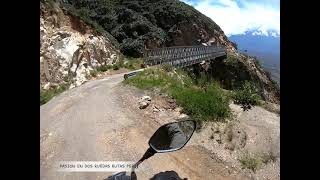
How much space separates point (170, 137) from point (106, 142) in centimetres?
220

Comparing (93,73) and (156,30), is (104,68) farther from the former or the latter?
(156,30)

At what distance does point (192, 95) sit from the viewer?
10688 millimetres

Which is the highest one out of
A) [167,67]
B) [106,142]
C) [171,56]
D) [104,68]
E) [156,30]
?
[156,30]

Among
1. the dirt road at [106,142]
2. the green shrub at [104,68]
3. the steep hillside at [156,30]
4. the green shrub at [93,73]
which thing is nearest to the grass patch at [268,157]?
the dirt road at [106,142]

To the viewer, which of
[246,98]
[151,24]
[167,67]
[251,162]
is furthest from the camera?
[151,24]

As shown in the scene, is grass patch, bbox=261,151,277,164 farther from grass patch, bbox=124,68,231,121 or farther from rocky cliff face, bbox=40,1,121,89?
rocky cliff face, bbox=40,1,121,89

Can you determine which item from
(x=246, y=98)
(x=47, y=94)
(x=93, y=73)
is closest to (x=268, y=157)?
(x=246, y=98)

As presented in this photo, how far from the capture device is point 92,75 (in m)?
19.0

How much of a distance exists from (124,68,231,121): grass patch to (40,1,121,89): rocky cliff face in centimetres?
375

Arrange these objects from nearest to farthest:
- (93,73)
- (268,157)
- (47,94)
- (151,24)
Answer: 1. (268,157)
2. (47,94)
3. (93,73)
4. (151,24)

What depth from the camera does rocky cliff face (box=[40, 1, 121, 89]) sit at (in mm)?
16486

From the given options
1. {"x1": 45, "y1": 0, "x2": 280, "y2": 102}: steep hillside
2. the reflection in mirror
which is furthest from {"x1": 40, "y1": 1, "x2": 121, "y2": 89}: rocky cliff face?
→ the reflection in mirror

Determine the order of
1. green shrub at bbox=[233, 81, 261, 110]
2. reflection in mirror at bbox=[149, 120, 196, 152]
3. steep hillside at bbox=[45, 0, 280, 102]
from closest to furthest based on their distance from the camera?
1. reflection in mirror at bbox=[149, 120, 196, 152]
2. green shrub at bbox=[233, 81, 261, 110]
3. steep hillside at bbox=[45, 0, 280, 102]
